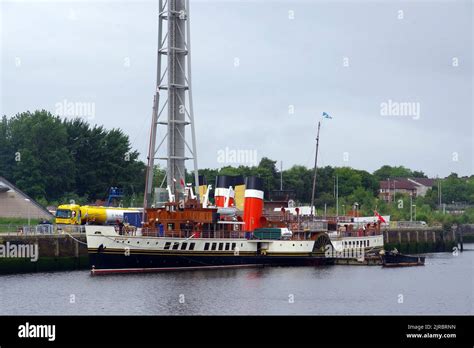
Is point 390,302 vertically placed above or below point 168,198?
below

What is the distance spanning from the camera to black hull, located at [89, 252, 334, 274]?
78875 millimetres

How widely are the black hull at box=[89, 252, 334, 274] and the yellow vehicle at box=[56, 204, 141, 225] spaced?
15.1 meters

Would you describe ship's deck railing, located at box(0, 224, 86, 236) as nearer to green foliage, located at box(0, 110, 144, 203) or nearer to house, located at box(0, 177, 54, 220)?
house, located at box(0, 177, 54, 220)

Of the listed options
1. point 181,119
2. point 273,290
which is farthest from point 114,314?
point 181,119

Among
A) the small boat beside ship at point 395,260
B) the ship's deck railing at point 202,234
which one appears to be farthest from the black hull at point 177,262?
the small boat beside ship at point 395,260

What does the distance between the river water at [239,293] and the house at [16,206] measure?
25.0 metres

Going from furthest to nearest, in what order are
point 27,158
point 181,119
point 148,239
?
point 27,158 → point 181,119 → point 148,239

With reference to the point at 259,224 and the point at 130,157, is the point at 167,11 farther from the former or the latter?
the point at 130,157

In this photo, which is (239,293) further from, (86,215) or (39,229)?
(86,215)

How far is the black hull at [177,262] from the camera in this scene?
7888cm

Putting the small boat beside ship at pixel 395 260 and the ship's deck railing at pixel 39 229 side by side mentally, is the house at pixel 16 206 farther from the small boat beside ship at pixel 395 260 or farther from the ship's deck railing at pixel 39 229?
the small boat beside ship at pixel 395 260

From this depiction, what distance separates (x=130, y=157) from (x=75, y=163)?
1132cm

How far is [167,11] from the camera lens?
3725 inches
